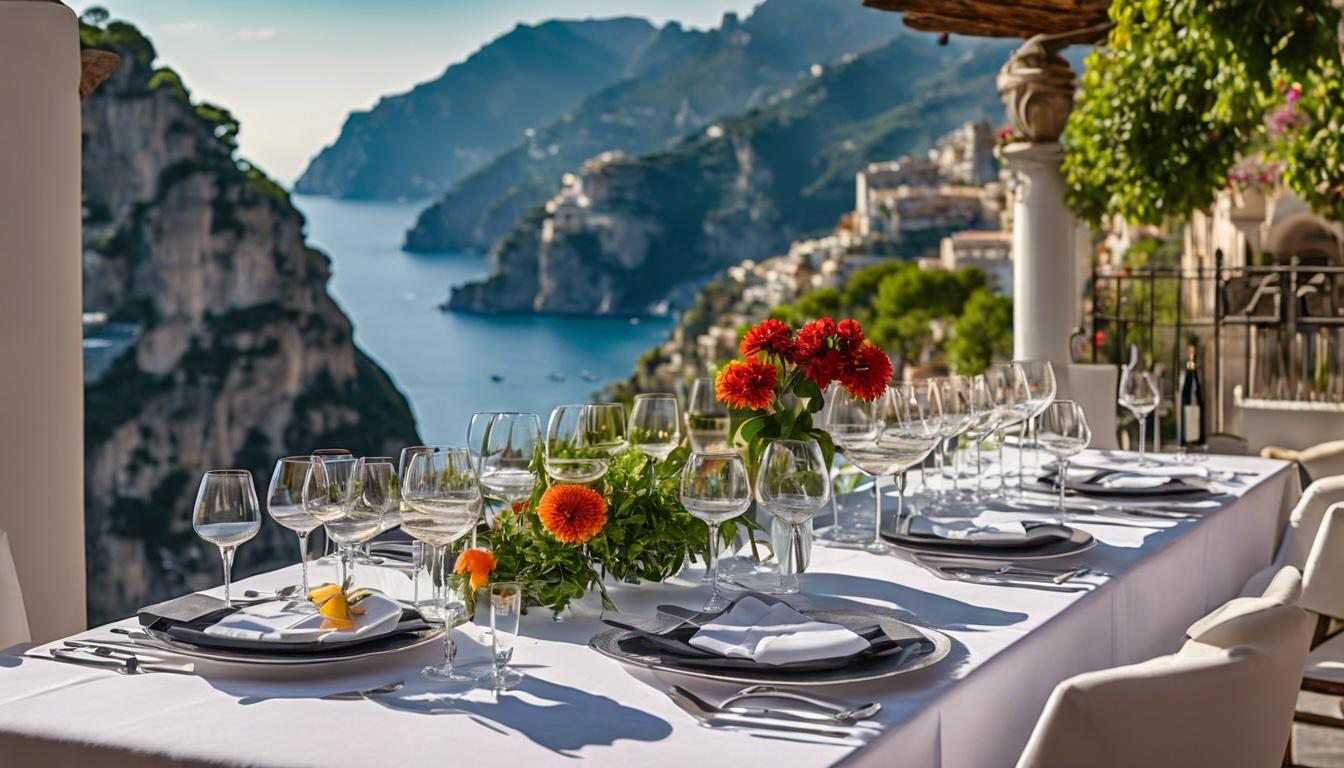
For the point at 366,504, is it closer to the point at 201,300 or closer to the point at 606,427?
the point at 606,427

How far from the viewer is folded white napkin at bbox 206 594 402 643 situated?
1.57m

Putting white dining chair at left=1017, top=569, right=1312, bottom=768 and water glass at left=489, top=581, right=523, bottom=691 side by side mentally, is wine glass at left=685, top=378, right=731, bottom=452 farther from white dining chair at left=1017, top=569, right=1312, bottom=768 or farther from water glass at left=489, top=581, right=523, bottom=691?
white dining chair at left=1017, top=569, right=1312, bottom=768

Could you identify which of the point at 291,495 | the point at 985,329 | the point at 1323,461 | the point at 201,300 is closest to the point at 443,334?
the point at 201,300

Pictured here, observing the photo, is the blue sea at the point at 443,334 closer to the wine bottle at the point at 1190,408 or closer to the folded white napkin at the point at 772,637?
the wine bottle at the point at 1190,408

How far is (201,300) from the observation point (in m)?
46.4

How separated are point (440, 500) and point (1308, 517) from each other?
2008 mm

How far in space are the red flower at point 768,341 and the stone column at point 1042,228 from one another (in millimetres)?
3333

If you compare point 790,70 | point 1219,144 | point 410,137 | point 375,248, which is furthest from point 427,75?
point 1219,144

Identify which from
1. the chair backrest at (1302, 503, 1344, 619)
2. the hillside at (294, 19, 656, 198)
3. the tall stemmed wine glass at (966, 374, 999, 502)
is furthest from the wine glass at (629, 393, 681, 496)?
the hillside at (294, 19, 656, 198)

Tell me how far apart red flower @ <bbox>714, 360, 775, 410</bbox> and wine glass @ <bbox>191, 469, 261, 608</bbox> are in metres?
0.76

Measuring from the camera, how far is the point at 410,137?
Answer: 243 feet

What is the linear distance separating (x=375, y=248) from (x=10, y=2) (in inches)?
2953

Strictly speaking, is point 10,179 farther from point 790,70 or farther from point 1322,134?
point 790,70

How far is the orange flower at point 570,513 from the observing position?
1711mm
